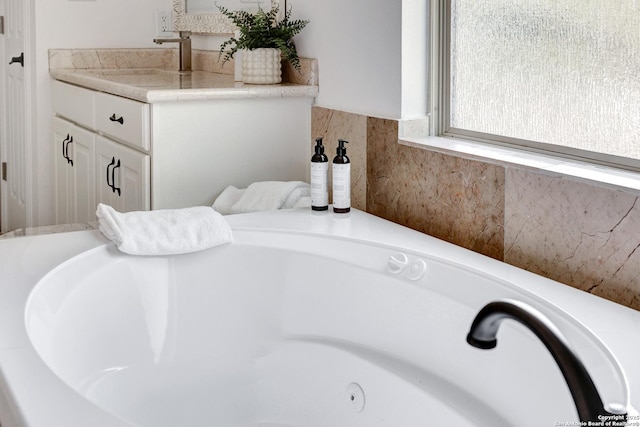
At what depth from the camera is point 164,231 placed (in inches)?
84.0

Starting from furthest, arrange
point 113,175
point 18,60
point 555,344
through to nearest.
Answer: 1. point 18,60
2. point 113,175
3. point 555,344

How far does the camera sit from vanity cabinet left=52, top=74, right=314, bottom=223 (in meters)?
2.70

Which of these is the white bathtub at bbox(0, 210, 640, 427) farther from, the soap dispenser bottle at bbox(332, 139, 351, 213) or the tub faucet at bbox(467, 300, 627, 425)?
the tub faucet at bbox(467, 300, 627, 425)

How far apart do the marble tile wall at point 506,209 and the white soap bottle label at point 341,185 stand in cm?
12

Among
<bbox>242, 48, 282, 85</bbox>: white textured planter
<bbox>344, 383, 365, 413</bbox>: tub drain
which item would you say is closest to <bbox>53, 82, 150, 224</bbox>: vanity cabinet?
<bbox>242, 48, 282, 85</bbox>: white textured planter

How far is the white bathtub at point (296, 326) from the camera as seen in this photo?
1703mm

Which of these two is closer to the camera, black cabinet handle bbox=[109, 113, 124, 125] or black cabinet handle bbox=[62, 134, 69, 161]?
black cabinet handle bbox=[109, 113, 124, 125]

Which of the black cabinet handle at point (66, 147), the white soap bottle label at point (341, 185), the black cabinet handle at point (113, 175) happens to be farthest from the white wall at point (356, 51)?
the black cabinet handle at point (66, 147)

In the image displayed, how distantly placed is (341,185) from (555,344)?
1.46 meters

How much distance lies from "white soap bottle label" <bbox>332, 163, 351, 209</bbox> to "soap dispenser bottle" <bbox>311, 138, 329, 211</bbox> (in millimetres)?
30

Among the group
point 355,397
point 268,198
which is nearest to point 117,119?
point 268,198

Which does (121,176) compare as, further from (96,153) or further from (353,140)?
(353,140)

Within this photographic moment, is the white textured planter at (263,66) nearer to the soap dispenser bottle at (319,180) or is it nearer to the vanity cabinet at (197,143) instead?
the vanity cabinet at (197,143)

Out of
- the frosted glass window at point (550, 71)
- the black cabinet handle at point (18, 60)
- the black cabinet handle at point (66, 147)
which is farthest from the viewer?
the black cabinet handle at point (18, 60)
